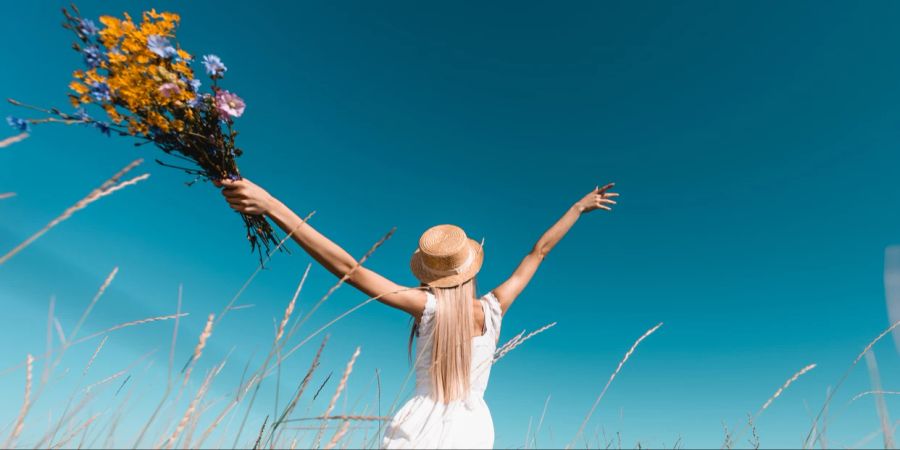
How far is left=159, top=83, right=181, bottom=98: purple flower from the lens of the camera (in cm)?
245

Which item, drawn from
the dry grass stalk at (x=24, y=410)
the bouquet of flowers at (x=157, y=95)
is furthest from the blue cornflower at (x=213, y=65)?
the dry grass stalk at (x=24, y=410)

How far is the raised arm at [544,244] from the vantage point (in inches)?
124

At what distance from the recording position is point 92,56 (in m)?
2.36

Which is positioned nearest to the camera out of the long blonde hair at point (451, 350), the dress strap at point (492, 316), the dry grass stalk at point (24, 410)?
the dry grass stalk at point (24, 410)

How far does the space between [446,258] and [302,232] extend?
96 cm

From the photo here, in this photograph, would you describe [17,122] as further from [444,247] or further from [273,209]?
[444,247]

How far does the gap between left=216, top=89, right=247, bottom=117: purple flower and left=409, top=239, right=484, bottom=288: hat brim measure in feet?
4.41

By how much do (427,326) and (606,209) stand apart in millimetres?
1907

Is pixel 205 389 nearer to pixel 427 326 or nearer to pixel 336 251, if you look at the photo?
pixel 336 251

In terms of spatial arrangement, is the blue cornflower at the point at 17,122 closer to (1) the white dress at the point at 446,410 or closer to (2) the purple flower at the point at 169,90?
(2) the purple flower at the point at 169,90

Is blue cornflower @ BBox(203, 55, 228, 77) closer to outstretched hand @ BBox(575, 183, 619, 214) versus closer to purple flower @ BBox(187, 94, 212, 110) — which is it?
purple flower @ BBox(187, 94, 212, 110)

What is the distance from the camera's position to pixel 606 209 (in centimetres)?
395

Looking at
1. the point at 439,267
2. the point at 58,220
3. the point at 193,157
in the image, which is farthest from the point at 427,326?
the point at 58,220

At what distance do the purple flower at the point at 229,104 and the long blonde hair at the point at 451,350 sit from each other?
1419 millimetres
